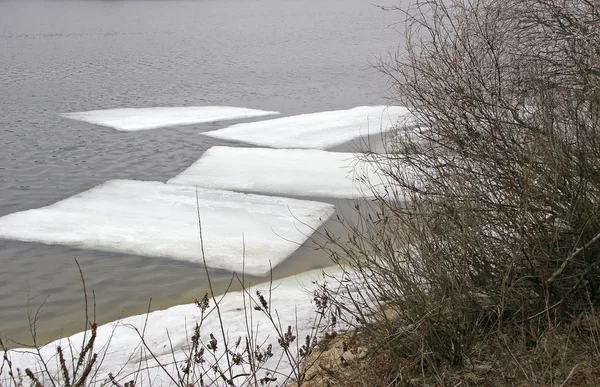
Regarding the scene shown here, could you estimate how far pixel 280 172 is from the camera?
10539mm

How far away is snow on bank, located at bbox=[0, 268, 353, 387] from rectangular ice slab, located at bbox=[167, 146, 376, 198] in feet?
10.6

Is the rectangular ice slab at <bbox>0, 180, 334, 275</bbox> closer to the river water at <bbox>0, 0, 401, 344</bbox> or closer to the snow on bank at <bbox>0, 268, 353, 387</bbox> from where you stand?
the river water at <bbox>0, 0, 401, 344</bbox>

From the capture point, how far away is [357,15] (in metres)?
40.1

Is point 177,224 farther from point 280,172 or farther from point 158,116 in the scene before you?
point 158,116

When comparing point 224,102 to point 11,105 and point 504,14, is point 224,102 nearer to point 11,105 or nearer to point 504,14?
point 11,105

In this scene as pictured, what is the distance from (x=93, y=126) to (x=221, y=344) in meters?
10.1

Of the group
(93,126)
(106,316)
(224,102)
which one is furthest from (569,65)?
(224,102)

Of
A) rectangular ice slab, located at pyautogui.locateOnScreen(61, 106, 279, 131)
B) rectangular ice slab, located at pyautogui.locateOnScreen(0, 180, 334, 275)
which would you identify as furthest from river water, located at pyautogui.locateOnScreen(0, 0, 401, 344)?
rectangular ice slab, located at pyautogui.locateOnScreen(61, 106, 279, 131)

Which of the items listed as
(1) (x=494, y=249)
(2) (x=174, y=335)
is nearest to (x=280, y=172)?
(2) (x=174, y=335)

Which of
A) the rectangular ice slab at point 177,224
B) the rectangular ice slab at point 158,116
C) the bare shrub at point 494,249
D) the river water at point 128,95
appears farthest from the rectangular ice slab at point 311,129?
the bare shrub at point 494,249

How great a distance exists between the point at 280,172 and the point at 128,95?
893cm

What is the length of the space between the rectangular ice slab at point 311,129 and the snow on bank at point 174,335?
631 cm

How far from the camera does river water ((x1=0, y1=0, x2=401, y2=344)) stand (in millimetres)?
6910

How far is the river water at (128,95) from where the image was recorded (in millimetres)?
6910
